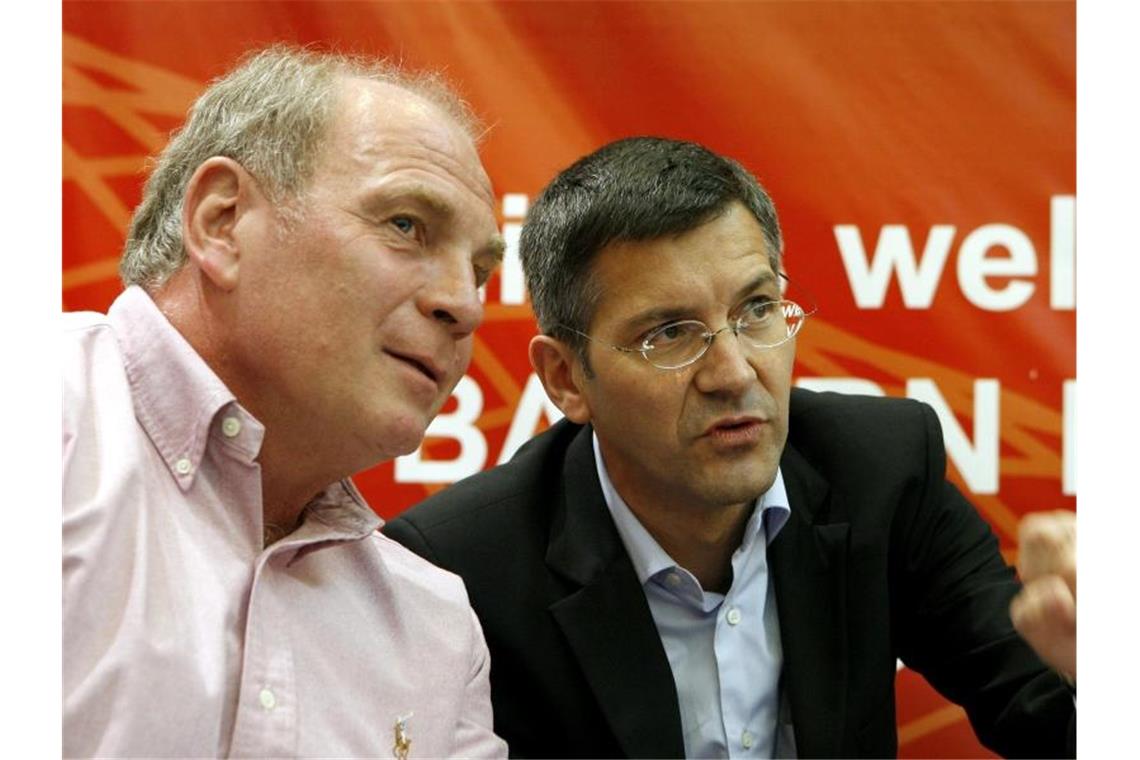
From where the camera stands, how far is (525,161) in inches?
111

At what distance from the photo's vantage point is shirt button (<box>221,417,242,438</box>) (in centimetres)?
148

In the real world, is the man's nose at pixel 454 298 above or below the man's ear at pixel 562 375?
above

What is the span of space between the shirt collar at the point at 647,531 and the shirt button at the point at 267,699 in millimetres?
948

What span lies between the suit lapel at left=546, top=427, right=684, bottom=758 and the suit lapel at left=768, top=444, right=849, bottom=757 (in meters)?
0.21

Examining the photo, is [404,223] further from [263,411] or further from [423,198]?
[263,411]

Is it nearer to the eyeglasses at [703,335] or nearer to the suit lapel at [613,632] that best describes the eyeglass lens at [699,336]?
the eyeglasses at [703,335]

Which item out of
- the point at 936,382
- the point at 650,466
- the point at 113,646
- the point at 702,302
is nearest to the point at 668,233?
the point at 702,302

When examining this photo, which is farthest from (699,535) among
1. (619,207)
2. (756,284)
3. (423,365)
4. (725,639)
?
(423,365)

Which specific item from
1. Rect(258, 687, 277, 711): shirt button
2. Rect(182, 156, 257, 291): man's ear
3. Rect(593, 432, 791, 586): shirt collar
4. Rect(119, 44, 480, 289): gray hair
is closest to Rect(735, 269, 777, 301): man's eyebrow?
Rect(593, 432, 791, 586): shirt collar

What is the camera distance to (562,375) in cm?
241

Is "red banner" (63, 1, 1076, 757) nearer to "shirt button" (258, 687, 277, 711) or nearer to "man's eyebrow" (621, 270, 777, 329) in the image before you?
"man's eyebrow" (621, 270, 777, 329)

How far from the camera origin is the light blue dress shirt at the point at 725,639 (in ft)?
7.20

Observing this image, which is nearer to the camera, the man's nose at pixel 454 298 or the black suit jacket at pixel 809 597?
the man's nose at pixel 454 298

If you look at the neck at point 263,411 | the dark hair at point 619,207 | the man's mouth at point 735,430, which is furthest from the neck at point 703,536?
the neck at point 263,411
